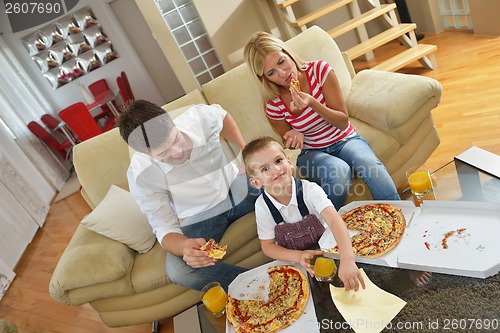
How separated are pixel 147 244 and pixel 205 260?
0.55 meters

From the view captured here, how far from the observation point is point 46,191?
4945mm

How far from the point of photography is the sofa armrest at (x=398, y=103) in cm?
189

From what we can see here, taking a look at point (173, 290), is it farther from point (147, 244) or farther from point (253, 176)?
point (253, 176)

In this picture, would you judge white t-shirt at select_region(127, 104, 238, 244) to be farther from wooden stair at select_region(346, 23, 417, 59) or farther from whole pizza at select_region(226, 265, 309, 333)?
wooden stair at select_region(346, 23, 417, 59)

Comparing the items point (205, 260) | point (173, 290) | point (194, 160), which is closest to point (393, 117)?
point (194, 160)

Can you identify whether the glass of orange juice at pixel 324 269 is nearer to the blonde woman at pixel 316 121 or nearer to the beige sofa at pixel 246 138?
the blonde woman at pixel 316 121

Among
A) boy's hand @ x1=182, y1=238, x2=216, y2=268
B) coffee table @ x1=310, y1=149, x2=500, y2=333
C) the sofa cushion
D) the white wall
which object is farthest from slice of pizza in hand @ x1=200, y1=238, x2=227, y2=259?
the white wall

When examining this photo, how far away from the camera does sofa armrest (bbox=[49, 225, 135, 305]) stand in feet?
5.76

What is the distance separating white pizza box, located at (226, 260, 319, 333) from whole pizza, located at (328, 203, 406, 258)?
0.21m

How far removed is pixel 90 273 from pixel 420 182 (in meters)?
1.42

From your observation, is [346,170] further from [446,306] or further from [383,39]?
[383,39]

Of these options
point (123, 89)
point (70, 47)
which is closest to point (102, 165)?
point (123, 89)

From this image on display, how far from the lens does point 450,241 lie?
1.16 metres

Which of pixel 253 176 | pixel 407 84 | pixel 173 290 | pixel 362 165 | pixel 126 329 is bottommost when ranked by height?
pixel 126 329
